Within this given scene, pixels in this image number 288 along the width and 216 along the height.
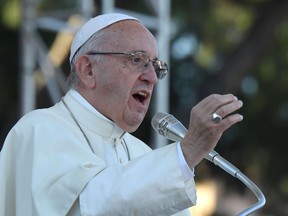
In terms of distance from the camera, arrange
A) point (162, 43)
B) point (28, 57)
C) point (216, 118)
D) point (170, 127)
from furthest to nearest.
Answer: point (28, 57) < point (162, 43) < point (170, 127) < point (216, 118)

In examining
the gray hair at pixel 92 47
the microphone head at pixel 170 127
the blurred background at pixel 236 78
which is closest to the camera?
the microphone head at pixel 170 127

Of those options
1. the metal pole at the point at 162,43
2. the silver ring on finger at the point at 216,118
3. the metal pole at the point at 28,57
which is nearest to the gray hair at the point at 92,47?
the silver ring on finger at the point at 216,118

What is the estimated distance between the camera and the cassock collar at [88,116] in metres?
3.58

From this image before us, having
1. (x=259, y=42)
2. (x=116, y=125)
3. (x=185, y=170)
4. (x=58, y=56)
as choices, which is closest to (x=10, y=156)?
(x=116, y=125)

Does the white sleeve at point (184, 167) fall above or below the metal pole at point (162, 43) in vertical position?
above

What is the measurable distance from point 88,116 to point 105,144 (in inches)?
5.2

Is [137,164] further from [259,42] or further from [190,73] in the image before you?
[190,73]

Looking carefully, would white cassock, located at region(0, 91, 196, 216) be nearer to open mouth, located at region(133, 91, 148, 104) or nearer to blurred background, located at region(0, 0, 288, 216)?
open mouth, located at region(133, 91, 148, 104)

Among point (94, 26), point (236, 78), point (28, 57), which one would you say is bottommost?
point (236, 78)

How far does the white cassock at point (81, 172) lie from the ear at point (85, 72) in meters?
0.10

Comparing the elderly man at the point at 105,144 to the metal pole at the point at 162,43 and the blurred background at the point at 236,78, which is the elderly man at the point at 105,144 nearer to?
the metal pole at the point at 162,43

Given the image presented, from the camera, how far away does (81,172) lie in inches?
121

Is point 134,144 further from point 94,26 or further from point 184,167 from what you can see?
point 184,167

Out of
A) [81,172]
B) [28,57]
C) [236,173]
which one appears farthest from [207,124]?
[28,57]
